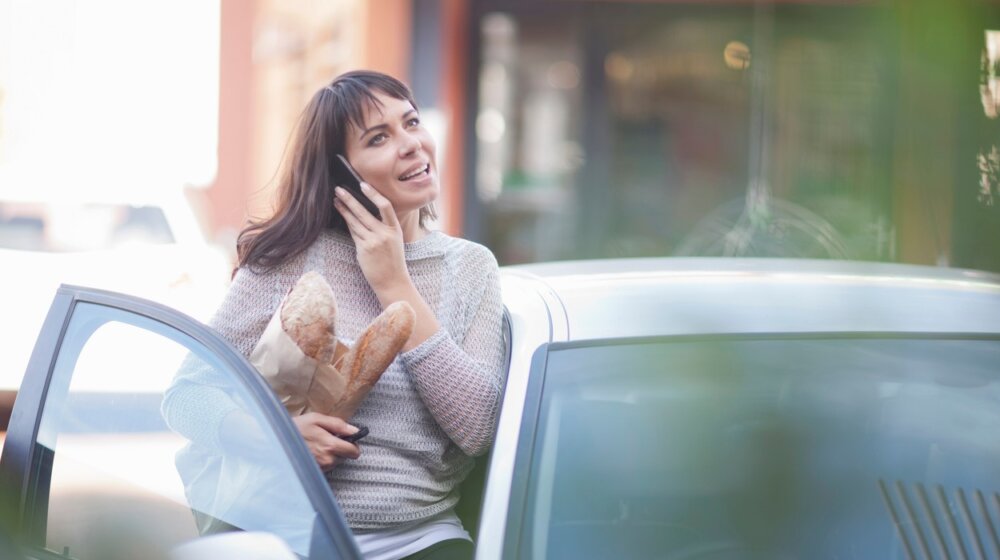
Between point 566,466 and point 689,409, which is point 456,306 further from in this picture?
point 689,409

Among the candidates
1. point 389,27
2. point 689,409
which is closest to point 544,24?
point 389,27

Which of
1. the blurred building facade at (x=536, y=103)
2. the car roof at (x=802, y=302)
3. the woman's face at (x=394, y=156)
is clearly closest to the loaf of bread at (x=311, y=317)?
the woman's face at (x=394, y=156)

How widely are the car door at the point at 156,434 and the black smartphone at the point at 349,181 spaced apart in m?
0.46

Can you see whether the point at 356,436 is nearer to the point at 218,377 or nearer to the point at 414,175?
the point at 218,377

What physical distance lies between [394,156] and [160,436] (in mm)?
644

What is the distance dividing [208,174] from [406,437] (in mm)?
8333

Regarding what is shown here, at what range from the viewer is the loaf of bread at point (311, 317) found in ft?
5.22

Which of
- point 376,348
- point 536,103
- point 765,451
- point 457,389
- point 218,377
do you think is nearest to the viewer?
point 765,451

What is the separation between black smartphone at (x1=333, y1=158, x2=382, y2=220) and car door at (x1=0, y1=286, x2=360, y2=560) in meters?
0.46

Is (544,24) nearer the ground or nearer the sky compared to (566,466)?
nearer the sky

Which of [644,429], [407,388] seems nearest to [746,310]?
[644,429]

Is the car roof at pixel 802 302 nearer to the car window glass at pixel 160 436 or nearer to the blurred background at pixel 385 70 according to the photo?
the car window glass at pixel 160 436

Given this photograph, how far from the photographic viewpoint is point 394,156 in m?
2.05

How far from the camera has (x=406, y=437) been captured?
1.85 meters
